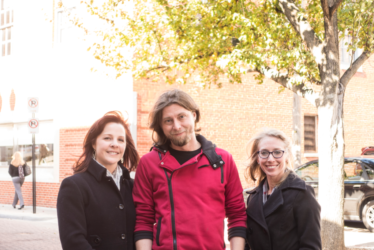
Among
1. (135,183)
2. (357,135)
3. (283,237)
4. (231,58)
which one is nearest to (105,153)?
(135,183)

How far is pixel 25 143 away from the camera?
17.3 meters

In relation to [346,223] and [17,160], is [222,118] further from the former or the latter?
[17,160]

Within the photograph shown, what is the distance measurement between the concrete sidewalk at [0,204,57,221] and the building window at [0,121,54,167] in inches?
64.9

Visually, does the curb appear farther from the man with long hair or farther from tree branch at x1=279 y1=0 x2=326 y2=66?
the man with long hair

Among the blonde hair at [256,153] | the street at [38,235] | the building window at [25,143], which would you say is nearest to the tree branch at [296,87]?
the street at [38,235]

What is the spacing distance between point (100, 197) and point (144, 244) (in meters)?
0.43

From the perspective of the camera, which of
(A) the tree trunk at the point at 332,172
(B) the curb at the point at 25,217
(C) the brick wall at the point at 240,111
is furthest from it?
(C) the brick wall at the point at 240,111

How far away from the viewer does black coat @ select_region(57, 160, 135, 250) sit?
2941mm

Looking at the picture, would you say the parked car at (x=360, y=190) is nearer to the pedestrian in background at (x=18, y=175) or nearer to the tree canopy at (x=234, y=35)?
the tree canopy at (x=234, y=35)

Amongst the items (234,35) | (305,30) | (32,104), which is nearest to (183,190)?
(305,30)

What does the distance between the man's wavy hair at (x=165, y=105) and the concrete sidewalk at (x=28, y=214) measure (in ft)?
34.8

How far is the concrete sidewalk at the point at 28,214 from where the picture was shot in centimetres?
1339

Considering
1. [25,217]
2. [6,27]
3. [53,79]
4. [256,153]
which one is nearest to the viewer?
[256,153]

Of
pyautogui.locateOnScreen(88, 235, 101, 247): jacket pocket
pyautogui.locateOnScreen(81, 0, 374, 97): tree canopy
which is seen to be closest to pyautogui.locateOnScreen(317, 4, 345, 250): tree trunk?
pyautogui.locateOnScreen(81, 0, 374, 97): tree canopy
